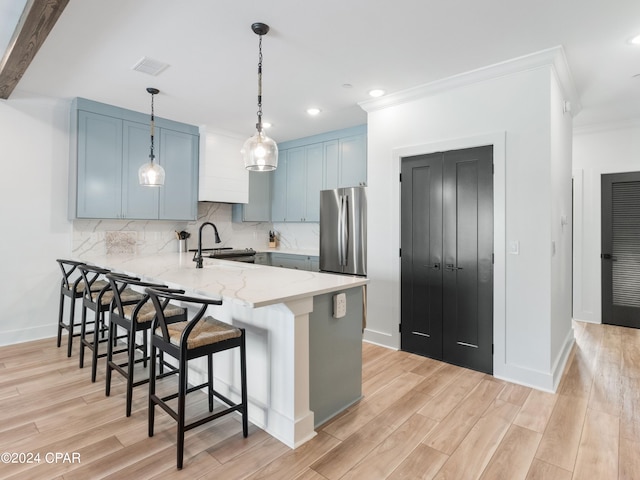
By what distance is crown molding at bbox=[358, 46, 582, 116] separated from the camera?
273cm

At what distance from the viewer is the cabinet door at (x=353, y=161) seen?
465cm

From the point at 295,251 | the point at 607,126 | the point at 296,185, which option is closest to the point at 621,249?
the point at 607,126

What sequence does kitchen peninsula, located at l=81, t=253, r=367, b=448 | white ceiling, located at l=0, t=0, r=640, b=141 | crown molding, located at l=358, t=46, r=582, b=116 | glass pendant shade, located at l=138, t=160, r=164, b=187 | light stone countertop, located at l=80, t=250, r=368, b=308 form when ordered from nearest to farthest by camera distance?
light stone countertop, located at l=80, t=250, r=368, b=308 → kitchen peninsula, located at l=81, t=253, r=367, b=448 → white ceiling, located at l=0, t=0, r=640, b=141 → crown molding, located at l=358, t=46, r=582, b=116 → glass pendant shade, located at l=138, t=160, r=164, b=187

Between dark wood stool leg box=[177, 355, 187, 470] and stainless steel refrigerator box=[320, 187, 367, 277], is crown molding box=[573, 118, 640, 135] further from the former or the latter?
dark wood stool leg box=[177, 355, 187, 470]

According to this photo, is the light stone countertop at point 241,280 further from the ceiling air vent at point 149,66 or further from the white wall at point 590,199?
the white wall at point 590,199

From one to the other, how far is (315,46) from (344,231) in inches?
81.2

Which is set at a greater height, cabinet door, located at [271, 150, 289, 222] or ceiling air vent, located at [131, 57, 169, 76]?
ceiling air vent, located at [131, 57, 169, 76]

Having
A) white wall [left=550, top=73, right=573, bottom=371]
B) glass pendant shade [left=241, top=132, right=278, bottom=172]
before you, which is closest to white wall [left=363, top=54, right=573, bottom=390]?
white wall [left=550, top=73, right=573, bottom=371]

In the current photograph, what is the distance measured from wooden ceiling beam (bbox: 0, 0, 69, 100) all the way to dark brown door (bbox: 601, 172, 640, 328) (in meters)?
5.89

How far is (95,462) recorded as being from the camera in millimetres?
1886

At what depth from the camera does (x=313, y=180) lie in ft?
17.3

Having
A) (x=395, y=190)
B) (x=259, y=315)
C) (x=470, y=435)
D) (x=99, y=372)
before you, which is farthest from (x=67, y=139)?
(x=470, y=435)

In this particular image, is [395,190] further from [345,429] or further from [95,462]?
[95,462]

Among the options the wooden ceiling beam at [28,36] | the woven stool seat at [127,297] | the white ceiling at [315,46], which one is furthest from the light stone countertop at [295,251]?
the wooden ceiling beam at [28,36]
